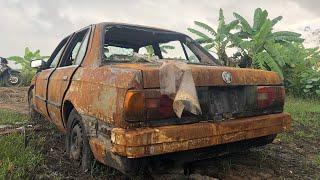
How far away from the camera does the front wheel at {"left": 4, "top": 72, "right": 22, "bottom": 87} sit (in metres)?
15.6

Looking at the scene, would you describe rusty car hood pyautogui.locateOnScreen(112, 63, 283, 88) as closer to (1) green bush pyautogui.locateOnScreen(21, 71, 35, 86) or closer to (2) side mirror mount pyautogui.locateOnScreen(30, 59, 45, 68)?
(2) side mirror mount pyautogui.locateOnScreen(30, 59, 45, 68)

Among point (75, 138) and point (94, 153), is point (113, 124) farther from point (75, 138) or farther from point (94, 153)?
point (75, 138)

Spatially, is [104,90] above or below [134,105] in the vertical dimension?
above

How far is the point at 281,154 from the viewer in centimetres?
488

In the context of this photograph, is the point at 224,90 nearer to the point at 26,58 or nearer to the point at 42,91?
the point at 42,91

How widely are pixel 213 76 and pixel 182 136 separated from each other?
67 cm

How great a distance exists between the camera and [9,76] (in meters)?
15.8

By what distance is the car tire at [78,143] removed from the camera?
3.81 meters

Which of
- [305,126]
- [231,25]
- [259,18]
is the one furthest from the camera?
[259,18]

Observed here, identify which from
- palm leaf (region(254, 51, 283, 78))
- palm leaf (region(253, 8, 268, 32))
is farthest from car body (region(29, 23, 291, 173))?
palm leaf (region(253, 8, 268, 32))

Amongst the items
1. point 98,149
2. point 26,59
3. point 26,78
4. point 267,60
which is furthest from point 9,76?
point 98,149

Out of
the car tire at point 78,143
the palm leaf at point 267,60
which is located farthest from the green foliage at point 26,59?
the car tire at point 78,143

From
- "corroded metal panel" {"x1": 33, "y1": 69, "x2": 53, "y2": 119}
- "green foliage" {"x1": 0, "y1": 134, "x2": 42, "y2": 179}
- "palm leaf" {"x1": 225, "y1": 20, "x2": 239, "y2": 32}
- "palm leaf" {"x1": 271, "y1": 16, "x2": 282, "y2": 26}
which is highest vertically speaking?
"palm leaf" {"x1": 271, "y1": 16, "x2": 282, "y2": 26}

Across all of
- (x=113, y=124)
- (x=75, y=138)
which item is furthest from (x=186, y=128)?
(x=75, y=138)
